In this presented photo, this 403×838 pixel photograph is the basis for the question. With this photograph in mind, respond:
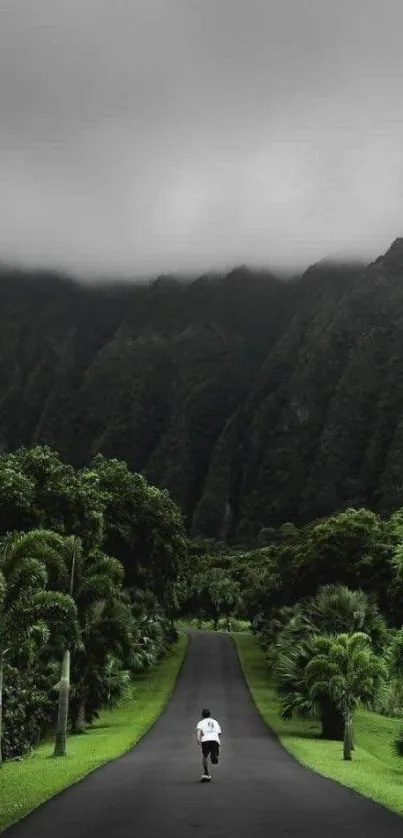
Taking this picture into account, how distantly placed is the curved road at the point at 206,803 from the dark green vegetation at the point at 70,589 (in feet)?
20.0

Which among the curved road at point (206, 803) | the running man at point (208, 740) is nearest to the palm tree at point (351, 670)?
the curved road at point (206, 803)

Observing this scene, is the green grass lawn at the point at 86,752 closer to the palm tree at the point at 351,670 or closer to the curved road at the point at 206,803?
the curved road at the point at 206,803

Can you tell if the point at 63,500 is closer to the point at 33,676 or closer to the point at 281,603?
the point at 33,676

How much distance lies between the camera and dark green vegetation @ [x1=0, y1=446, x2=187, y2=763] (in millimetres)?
32438

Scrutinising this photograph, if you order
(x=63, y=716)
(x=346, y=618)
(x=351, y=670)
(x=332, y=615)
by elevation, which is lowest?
(x=63, y=716)

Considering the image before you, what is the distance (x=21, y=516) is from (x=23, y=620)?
2224 centimetres

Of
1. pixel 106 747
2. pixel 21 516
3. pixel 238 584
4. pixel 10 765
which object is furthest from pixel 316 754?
pixel 238 584

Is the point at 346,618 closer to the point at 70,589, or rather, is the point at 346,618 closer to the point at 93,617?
the point at 93,617

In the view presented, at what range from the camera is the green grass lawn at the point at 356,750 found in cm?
2280

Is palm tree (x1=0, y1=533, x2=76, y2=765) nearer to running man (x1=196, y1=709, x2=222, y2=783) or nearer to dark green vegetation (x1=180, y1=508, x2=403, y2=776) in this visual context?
running man (x1=196, y1=709, x2=222, y2=783)

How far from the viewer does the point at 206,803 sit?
18328 millimetres

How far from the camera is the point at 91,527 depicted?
183ft

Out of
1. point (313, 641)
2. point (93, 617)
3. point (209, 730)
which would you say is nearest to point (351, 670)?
point (313, 641)

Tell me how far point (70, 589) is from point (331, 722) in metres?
15.0
